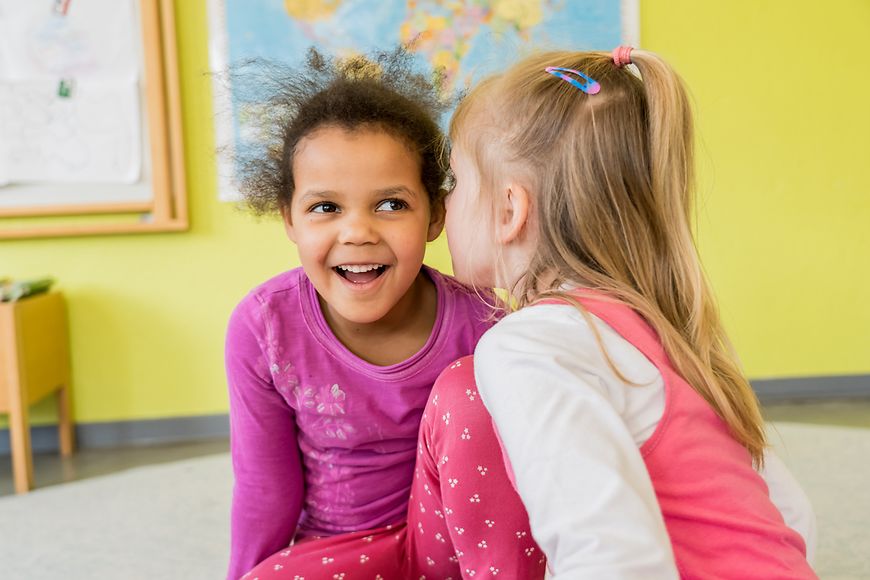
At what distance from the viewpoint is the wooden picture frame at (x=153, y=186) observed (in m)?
2.21

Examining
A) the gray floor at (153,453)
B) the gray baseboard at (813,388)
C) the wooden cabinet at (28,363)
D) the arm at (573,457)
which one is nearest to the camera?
the arm at (573,457)

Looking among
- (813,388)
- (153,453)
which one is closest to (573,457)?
(153,453)

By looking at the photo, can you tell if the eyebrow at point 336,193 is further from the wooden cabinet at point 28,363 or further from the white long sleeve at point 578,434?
the wooden cabinet at point 28,363

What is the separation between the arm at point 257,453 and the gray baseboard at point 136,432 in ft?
4.21

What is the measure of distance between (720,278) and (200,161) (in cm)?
161

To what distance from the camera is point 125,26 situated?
221 centimetres

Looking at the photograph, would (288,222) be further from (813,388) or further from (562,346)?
(813,388)

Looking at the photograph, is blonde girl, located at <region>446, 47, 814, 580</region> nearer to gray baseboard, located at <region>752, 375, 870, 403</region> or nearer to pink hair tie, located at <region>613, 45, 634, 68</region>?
pink hair tie, located at <region>613, 45, 634, 68</region>

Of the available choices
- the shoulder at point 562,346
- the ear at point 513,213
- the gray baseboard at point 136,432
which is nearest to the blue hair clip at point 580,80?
the ear at point 513,213

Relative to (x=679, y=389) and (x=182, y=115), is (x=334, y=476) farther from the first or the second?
(x=182, y=115)

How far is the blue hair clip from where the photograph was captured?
0.84 metres

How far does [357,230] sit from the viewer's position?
0.98 m

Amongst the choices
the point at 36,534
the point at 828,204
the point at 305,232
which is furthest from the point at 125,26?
the point at 828,204

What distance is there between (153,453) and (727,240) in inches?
71.8
